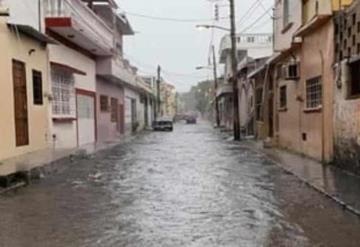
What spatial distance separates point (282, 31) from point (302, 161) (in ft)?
27.3

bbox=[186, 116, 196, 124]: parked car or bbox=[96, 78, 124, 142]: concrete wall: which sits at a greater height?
bbox=[96, 78, 124, 142]: concrete wall

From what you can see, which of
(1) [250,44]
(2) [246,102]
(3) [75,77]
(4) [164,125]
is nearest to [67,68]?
(3) [75,77]

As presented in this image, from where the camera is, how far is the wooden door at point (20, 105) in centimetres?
1833

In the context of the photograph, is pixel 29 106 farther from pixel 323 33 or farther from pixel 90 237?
pixel 90 237

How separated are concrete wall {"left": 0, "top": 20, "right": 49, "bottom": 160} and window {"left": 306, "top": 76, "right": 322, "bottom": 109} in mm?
9209

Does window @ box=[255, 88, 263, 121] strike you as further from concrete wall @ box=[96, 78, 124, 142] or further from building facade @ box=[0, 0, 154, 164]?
concrete wall @ box=[96, 78, 124, 142]

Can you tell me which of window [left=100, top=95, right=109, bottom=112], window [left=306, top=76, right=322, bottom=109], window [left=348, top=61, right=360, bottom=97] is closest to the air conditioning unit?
window [left=306, top=76, right=322, bottom=109]

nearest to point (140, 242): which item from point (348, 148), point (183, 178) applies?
point (183, 178)

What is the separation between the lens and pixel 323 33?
17.7m

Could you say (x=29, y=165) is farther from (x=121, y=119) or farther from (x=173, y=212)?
(x=121, y=119)

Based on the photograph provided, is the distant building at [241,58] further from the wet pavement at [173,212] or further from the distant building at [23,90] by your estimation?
the wet pavement at [173,212]

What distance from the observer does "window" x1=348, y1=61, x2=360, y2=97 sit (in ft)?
48.6

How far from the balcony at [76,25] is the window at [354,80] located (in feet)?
37.0

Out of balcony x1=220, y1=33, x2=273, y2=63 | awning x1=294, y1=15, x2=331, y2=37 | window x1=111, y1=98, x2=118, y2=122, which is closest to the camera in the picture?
awning x1=294, y1=15, x2=331, y2=37
